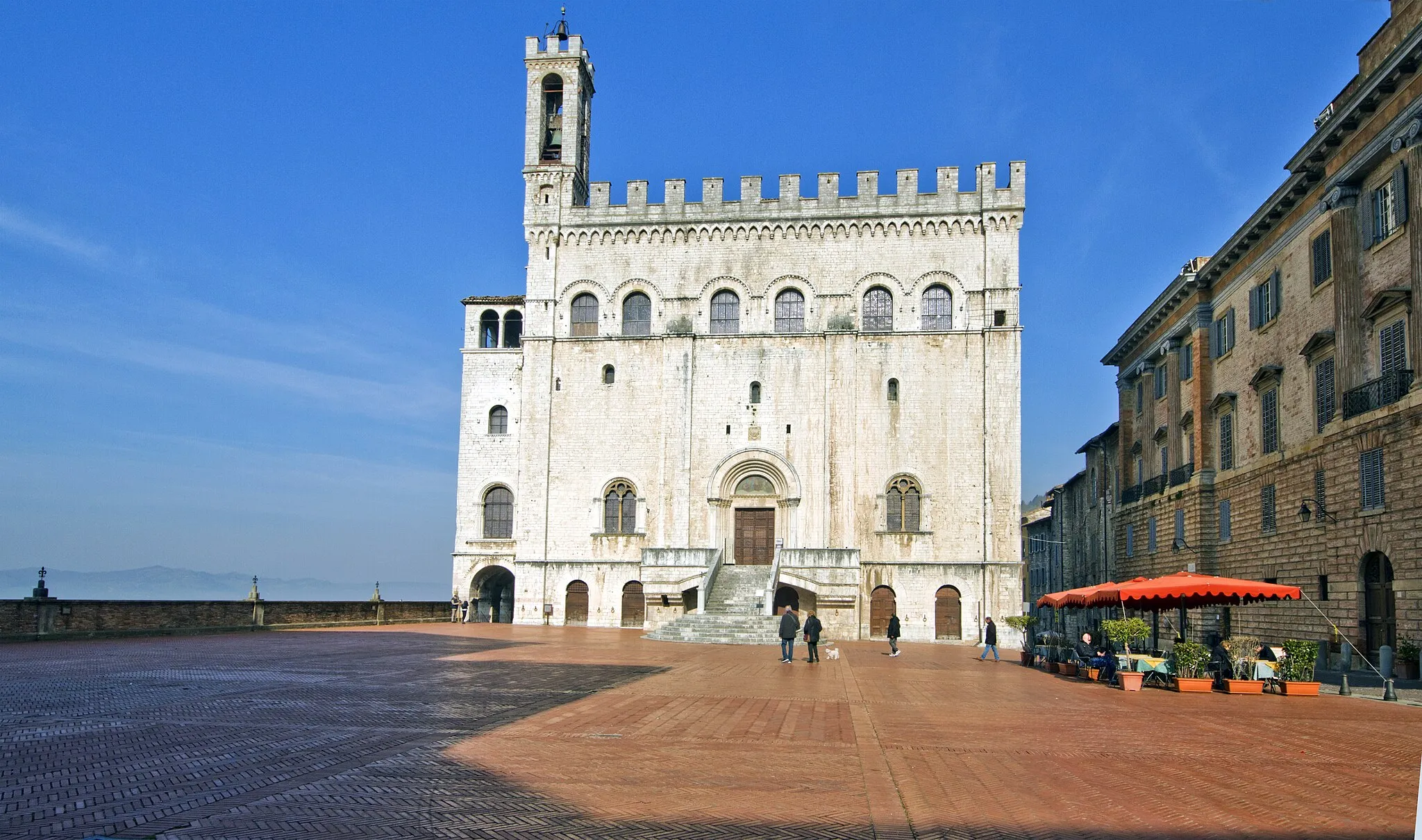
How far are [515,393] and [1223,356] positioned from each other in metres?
26.9

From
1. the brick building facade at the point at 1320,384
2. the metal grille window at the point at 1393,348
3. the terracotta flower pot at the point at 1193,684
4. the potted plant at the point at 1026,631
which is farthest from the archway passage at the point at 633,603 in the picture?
the metal grille window at the point at 1393,348

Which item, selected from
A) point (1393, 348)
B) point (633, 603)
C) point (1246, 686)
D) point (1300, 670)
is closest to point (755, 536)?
point (633, 603)

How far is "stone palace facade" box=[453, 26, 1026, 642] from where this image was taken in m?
40.0

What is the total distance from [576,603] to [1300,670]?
28.3m

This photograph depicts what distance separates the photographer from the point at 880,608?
40.3 m

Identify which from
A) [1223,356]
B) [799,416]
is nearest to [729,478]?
[799,416]

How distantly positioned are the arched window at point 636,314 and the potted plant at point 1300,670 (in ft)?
93.2

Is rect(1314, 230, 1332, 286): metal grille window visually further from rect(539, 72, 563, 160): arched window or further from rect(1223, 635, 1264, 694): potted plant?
rect(539, 72, 563, 160): arched window

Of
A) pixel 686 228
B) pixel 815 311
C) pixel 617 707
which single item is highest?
pixel 686 228

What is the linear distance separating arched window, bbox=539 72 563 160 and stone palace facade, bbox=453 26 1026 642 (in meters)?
0.67

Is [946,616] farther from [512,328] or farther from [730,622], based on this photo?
[512,328]

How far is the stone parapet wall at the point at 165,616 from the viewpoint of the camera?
26.7 metres

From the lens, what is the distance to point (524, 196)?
45.2 meters

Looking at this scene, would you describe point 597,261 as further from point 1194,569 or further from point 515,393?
point 1194,569
